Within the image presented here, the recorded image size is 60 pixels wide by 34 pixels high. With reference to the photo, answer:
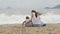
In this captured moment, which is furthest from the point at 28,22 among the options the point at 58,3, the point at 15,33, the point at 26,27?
the point at 58,3

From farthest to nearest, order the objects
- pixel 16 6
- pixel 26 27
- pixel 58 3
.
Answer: pixel 16 6 < pixel 58 3 < pixel 26 27

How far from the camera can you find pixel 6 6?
985 inches

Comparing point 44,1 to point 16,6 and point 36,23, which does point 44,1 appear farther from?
point 36,23

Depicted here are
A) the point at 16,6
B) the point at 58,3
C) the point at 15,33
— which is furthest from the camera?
the point at 16,6

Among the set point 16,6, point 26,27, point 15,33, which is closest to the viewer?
point 15,33

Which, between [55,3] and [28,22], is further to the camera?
[55,3]

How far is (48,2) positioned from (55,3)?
874mm

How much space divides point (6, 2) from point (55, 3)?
6.06 metres

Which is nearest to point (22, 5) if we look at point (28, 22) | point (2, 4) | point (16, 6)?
point (16, 6)

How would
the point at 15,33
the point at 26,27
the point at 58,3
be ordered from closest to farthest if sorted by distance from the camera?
the point at 15,33
the point at 26,27
the point at 58,3

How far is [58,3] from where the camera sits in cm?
2453

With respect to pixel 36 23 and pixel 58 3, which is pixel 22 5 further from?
pixel 36 23

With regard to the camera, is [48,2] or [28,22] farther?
[48,2]

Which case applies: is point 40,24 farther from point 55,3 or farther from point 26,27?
point 55,3
